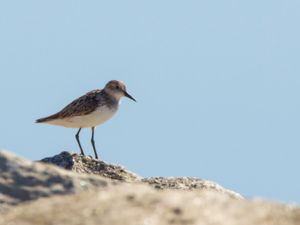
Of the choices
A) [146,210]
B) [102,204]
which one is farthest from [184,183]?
[146,210]

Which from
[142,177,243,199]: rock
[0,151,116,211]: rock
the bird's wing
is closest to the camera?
[0,151,116,211]: rock

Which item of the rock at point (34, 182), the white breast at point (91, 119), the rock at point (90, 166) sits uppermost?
the white breast at point (91, 119)

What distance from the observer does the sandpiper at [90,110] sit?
103 ft

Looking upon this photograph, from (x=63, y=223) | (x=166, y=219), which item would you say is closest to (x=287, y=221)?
(x=166, y=219)

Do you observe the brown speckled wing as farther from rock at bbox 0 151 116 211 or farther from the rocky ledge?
rock at bbox 0 151 116 211

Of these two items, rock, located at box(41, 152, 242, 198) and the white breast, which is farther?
the white breast

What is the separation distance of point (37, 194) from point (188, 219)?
3.33m

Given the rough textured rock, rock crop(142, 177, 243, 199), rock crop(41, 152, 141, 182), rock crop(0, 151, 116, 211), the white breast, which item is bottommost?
the rough textured rock

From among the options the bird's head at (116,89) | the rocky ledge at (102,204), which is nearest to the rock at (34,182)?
the rocky ledge at (102,204)

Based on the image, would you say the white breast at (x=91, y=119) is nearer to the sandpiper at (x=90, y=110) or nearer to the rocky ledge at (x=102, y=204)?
the sandpiper at (x=90, y=110)

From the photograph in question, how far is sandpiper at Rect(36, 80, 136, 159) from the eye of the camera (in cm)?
3136

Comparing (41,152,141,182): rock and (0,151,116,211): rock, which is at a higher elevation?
(41,152,141,182): rock

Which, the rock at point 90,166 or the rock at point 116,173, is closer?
the rock at point 116,173

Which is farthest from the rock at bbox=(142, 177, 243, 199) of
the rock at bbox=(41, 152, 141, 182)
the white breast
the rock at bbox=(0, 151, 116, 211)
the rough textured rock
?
the rough textured rock
